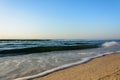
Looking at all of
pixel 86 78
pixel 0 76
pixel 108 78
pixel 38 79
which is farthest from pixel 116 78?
pixel 0 76

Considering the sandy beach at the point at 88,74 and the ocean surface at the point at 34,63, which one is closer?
the sandy beach at the point at 88,74

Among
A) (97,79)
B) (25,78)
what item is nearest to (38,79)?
(25,78)

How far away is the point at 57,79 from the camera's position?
A: 23.4 ft

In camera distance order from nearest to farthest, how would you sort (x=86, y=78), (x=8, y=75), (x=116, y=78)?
(x=116, y=78), (x=86, y=78), (x=8, y=75)

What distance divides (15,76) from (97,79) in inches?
139

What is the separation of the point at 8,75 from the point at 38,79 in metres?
1.56

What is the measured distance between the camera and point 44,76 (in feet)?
25.9

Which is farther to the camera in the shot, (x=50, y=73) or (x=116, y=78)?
(x=50, y=73)

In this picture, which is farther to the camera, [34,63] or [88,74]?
[34,63]

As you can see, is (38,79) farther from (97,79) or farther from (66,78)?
(97,79)

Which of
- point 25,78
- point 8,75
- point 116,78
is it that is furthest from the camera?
point 8,75

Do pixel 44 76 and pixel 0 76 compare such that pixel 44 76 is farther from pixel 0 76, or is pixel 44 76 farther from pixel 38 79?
pixel 0 76

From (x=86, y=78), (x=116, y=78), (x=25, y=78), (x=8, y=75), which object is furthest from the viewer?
(x=8, y=75)

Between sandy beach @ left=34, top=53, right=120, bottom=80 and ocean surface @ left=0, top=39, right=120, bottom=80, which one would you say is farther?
ocean surface @ left=0, top=39, right=120, bottom=80
